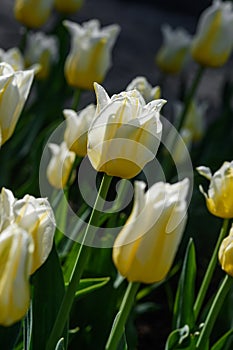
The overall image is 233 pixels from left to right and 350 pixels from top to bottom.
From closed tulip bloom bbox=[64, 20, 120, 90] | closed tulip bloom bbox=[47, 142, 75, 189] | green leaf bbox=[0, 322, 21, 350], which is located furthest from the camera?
closed tulip bloom bbox=[64, 20, 120, 90]

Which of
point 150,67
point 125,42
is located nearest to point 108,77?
point 150,67

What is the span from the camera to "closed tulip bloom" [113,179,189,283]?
915 millimetres

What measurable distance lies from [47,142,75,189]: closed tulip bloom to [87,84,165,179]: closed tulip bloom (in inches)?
17.6

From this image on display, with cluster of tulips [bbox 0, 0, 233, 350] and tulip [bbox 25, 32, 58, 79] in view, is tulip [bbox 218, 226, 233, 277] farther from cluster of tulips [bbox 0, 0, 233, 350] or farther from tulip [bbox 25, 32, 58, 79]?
tulip [bbox 25, 32, 58, 79]

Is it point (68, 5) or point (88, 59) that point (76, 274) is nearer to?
point (88, 59)

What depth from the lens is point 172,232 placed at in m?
0.93

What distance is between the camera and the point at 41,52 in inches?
85.1

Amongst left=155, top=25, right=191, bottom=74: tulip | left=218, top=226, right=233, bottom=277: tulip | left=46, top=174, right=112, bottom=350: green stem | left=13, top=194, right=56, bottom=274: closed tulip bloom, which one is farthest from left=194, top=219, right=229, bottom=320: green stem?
left=155, top=25, right=191, bottom=74: tulip

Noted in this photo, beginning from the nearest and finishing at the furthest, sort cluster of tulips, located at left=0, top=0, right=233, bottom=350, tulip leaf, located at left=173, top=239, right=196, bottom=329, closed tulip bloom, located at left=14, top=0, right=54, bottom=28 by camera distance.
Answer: cluster of tulips, located at left=0, top=0, right=233, bottom=350, tulip leaf, located at left=173, top=239, right=196, bottom=329, closed tulip bloom, located at left=14, top=0, right=54, bottom=28

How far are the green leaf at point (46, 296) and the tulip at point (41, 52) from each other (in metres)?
1.11

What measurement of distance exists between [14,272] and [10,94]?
1.08 feet

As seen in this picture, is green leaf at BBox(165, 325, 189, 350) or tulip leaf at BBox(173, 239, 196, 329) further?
tulip leaf at BBox(173, 239, 196, 329)

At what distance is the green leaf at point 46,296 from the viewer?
3.52 ft

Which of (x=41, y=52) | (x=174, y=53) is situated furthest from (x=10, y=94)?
(x=174, y=53)
